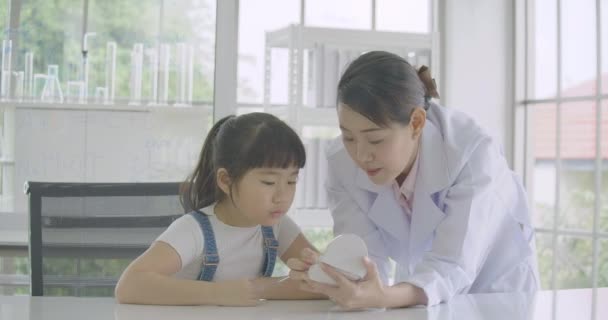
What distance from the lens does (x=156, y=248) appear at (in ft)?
4.79

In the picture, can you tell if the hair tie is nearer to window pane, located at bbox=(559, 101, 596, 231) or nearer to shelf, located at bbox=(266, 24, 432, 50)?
shelf, located at bbox=(266, 24, 432, 50)

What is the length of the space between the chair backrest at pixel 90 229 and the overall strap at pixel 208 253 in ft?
1.29

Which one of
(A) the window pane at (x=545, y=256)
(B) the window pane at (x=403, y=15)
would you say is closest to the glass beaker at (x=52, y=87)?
(B) the window pane at (x=403, y=15)

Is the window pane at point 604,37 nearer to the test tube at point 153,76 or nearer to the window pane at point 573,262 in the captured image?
the window pane at point 573,262

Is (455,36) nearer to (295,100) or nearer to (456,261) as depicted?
(295,100)

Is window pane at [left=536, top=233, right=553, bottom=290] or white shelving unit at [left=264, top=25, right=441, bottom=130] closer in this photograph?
white shelving unit at [left=264, top=25, right=441, bottom=130]

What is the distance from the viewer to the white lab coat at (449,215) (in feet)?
4.98

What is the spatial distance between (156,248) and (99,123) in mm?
1975

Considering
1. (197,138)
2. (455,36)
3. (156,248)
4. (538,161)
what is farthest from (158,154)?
(156,248)

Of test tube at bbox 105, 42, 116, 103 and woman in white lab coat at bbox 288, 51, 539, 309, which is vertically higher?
test tube at bbox 105, 42, 116, 103

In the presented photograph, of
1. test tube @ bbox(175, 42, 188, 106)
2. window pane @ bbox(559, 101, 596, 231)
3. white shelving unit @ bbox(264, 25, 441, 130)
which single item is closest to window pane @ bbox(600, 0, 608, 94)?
window pane @ bbox(559, 101, 596, 231)

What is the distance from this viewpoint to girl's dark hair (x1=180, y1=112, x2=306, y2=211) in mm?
1535

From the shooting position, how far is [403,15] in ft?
12.7

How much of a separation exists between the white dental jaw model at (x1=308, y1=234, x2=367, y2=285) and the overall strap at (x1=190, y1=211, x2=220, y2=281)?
298 mm
